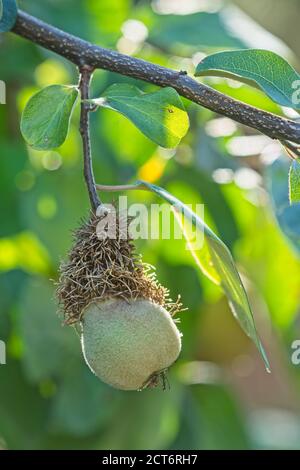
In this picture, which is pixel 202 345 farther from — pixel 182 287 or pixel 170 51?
pixel 170 51

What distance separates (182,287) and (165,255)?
0.18ft

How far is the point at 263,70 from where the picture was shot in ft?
2.40

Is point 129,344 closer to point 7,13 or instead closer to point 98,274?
point 98,274

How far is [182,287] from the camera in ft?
4.41

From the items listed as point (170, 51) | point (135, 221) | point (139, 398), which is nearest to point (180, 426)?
point (139, 398)

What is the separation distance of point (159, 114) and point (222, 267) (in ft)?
0.47

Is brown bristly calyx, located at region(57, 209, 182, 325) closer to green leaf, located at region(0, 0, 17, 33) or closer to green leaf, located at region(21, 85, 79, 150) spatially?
green leaf, located at region(21, 85, 79, 150)

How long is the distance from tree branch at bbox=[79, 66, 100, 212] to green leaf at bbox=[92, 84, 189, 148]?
0.03 meters

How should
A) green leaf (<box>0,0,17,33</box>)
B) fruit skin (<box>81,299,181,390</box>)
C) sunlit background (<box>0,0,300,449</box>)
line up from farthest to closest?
sunlit background (<box>0,0,300,449</box>) → green leaf (<box>0,0,17,33</box>) → fruit skin (<box>81,299,181,390</box>)

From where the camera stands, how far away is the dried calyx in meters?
0.66

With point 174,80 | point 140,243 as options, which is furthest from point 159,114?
point 140,243

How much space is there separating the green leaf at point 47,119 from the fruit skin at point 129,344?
0.47 ft

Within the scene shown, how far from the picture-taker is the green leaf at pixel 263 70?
73cm

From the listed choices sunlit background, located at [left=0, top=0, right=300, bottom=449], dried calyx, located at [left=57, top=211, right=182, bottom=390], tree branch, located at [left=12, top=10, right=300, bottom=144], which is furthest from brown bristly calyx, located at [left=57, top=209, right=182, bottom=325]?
sunlit background, located at [left=0, top=0, right=300, bottom=449]
